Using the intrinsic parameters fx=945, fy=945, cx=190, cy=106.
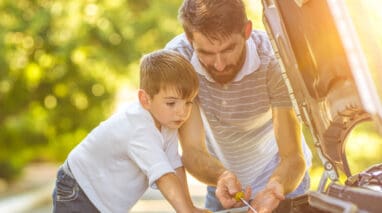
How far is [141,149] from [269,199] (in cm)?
42

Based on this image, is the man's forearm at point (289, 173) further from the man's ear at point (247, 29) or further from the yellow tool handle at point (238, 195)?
the man's ear at point (247, 29)

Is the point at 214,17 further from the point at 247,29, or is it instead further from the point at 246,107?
the point at 246,107

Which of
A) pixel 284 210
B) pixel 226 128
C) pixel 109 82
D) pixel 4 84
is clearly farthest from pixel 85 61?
pixel 284 210

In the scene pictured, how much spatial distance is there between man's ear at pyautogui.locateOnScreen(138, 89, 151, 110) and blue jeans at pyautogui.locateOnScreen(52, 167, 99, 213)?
344 millimetres

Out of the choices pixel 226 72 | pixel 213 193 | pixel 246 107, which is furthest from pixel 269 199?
pixel 213 193

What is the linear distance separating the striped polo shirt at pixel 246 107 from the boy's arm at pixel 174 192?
520 millimetres

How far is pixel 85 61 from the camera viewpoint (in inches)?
496

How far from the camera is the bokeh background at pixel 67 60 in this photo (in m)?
12.1

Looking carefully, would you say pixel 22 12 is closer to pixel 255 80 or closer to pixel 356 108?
pixel 255 80

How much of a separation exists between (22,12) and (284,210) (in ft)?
36.4

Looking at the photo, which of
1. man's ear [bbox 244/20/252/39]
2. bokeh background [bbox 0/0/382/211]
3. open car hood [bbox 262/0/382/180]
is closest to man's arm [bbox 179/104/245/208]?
man's ear [bbox 244/20/252/39]

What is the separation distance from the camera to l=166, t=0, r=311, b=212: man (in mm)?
2871

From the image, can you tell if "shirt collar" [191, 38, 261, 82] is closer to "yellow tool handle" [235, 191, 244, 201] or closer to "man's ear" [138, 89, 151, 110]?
"man's ear" [138, 89, 151, 110]

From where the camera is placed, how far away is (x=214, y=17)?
115 inches
